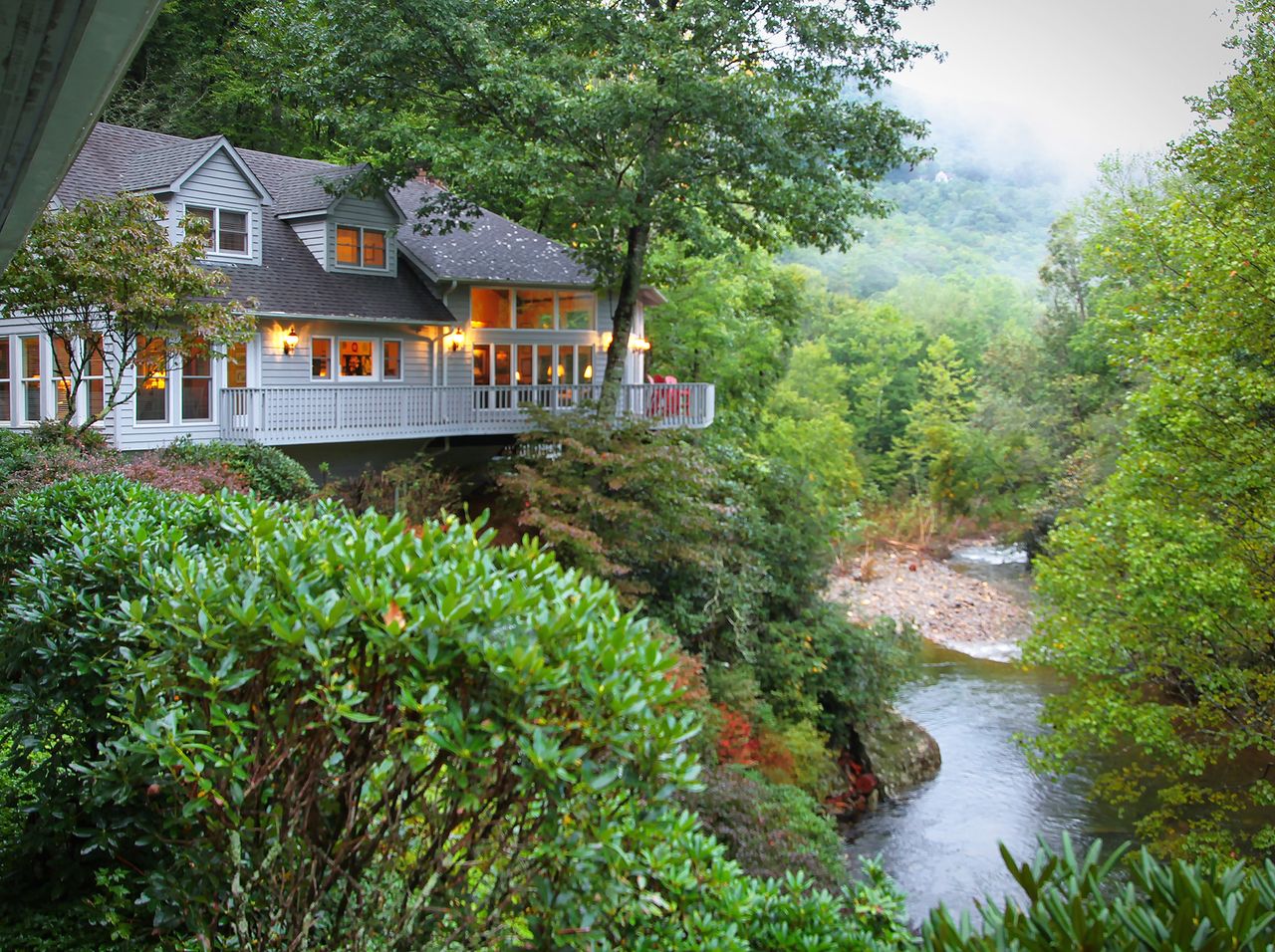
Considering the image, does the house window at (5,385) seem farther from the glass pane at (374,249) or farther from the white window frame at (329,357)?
the glass pane at (374,249)

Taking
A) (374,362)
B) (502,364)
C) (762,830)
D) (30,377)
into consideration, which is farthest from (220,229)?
(762,830)

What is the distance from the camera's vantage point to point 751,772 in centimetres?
1330

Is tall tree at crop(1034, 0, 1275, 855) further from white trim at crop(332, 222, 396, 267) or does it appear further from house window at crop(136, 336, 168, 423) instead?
white trim at crop(332, 222, 396, 267)

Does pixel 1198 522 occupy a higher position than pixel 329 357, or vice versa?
pixel 329 357

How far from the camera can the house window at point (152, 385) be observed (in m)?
16.1

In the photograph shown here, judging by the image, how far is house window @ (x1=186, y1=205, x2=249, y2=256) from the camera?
62.5ft

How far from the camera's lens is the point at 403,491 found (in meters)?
17.7

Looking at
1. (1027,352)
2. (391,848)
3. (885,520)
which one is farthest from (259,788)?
(1027,352)

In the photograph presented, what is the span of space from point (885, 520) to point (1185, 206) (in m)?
25.8

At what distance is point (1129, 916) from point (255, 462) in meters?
16.4

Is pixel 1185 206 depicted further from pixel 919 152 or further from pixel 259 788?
pixel 259 788

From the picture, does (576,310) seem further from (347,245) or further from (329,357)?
(329,357)

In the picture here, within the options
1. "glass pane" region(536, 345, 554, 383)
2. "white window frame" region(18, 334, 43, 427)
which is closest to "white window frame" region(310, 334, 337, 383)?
"white window frame" region(18, 334, 43, 427)

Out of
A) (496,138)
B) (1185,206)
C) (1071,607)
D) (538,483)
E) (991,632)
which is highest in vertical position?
(496,138)
